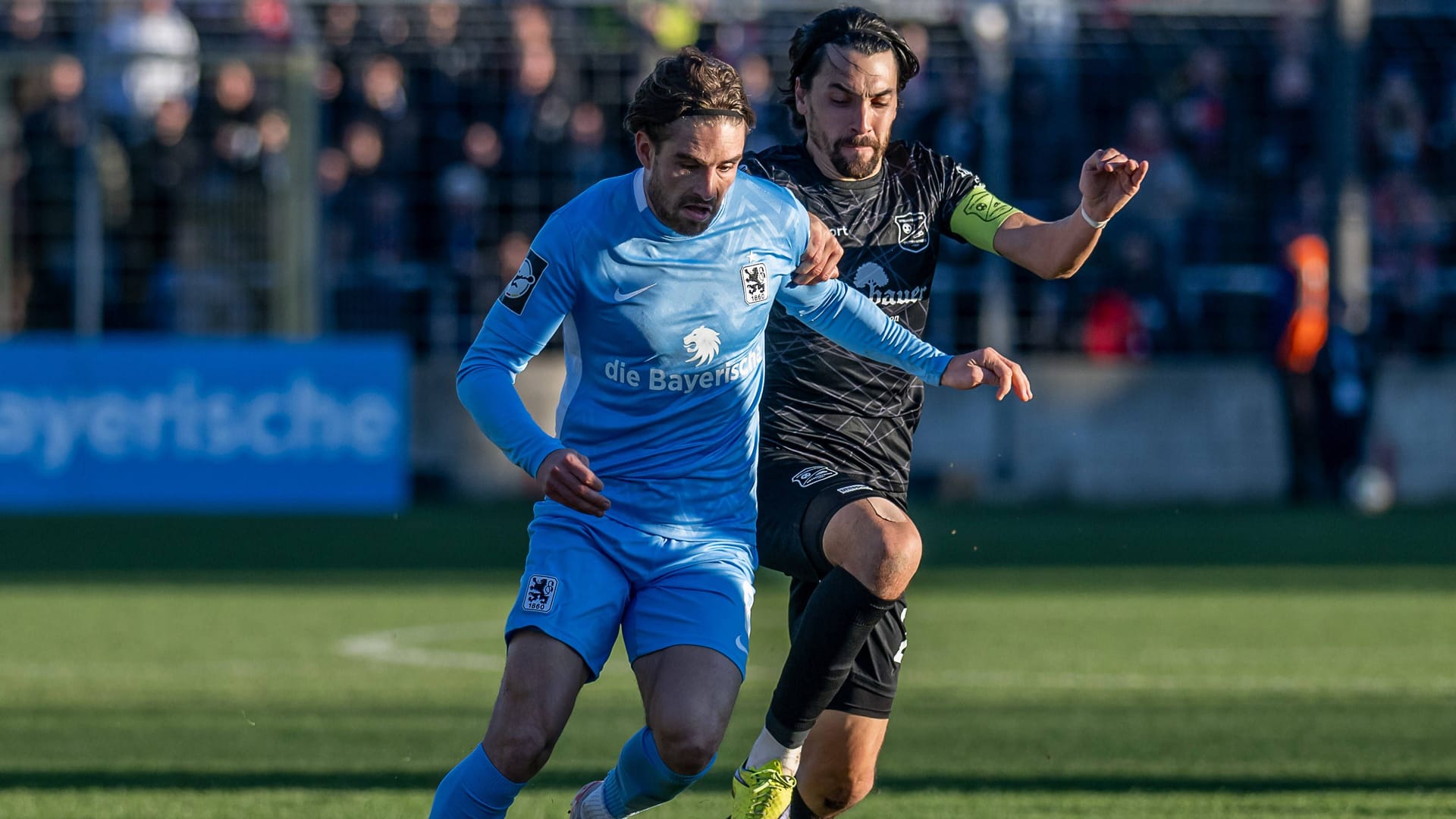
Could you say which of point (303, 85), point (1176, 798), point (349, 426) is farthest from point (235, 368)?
point (1176, 798)

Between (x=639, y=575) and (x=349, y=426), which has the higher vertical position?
(x=639, y=575)

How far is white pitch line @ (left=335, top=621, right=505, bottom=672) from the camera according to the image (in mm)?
9984

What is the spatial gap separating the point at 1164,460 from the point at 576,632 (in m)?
14.9

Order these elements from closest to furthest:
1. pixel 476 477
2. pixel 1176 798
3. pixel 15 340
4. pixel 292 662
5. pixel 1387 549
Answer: pixel 1176 798 < pixel 292 662 < pixel 1387 549 < pixel 15 340 < pixel 476 477

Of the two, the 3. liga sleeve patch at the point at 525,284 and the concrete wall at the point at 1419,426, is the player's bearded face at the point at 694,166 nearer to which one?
the 3. liga sleeve patch at the point at 525,284

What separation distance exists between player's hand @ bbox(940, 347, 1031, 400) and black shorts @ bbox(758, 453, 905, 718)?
0.39 meters

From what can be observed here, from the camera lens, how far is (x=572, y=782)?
7.11 m

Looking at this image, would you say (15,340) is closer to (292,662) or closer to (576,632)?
(292,662)

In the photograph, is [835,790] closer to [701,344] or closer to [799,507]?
[799,507]

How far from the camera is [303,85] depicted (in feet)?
59.2

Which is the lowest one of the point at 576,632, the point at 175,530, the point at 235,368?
the point at 175,530

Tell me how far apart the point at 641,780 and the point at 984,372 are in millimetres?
1320

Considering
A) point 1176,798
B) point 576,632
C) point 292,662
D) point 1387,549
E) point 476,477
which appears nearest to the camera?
point 576,632

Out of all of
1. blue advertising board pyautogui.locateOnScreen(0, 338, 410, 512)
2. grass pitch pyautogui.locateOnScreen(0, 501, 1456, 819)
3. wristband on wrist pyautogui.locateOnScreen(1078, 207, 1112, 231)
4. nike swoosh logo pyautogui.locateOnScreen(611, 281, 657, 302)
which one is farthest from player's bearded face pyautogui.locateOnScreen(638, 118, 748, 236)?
blue advertising board pyautogui.locateOnScreen(0, 338, 410, 512)
